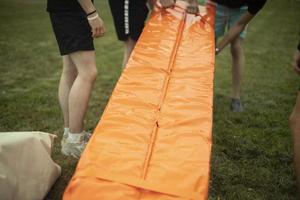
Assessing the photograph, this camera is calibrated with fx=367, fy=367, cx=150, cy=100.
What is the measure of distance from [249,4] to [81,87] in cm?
167

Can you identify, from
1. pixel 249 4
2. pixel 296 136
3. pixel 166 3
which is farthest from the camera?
pixel 166 3

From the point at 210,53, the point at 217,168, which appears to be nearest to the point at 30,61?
the point at 210,53

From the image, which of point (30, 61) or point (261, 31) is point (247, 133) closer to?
point (30, 61)

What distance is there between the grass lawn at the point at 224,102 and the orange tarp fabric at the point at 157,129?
0.61 m

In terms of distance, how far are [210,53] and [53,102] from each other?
1.72 metres

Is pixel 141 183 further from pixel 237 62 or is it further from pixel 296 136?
pixel 237 62

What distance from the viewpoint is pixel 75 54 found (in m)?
2.55

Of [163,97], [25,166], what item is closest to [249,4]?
[163,97]

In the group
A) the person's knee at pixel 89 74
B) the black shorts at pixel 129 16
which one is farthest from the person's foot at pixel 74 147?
the black shorts at pixel 129 16

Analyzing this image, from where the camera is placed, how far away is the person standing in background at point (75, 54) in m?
2.45

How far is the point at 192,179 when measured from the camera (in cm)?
175

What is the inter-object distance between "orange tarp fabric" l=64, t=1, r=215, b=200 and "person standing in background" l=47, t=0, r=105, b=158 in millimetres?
305

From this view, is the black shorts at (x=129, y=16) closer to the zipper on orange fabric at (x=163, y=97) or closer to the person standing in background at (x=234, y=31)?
the zipper on orange fabric at (x=163, y=97)

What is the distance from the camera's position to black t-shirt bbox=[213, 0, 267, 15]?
3.16m
